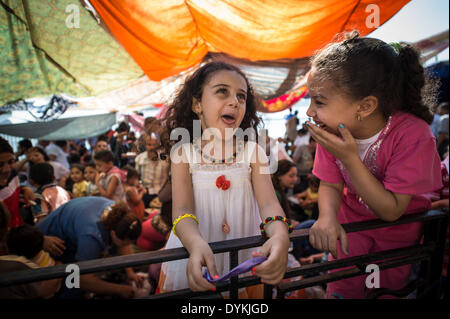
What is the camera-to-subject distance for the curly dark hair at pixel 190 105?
4.54ft

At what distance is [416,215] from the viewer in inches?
45.6

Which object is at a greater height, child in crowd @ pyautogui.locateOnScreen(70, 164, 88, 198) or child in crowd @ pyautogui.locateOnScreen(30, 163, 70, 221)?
child in crowd @ pyautogui.locateOnScreen(70, 164, 88, 198)

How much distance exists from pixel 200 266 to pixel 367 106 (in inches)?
35.3

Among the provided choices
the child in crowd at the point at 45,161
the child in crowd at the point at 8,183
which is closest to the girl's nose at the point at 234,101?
the child in crowd at the point at 8,183

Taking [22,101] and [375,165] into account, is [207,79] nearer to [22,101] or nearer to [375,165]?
[375,165]

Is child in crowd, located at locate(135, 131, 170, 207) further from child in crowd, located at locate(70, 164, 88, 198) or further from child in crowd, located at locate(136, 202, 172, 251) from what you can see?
child in crowd, located at locate(136, 202, 172, 251)

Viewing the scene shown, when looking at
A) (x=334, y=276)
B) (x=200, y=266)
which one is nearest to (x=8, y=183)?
(x=200, y=266)

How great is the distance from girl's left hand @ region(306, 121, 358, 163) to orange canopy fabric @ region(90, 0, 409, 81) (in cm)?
123

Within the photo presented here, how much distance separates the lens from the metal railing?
2.56 feet

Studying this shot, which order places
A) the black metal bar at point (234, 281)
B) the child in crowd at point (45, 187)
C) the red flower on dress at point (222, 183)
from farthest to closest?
the child in crowd at point (45, 187) → the red flower on dress at point (222, 183) → the black metal bar at point (234, 281)

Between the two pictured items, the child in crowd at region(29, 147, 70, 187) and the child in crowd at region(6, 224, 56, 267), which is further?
the child in crowd at region(29, 147, 70, 187)

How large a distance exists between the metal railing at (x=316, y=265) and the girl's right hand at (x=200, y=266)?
40mm

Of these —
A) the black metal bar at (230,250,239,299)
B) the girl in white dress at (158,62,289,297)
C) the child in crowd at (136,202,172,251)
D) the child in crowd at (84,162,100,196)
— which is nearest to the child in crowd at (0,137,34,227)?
the child in crowd at (136,202,172,251)

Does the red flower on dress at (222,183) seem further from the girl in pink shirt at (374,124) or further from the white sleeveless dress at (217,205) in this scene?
the girl in pink shirt at (374,124)
